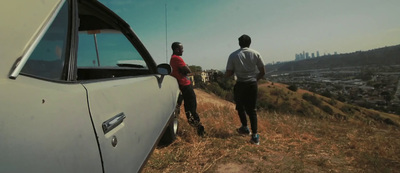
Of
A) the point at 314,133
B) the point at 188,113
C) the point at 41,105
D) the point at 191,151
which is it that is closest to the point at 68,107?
the point at 41,105

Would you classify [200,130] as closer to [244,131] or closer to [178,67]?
[244,131]

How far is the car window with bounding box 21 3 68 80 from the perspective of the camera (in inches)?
37.2

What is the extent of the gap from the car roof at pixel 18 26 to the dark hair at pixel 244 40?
314 centimetres

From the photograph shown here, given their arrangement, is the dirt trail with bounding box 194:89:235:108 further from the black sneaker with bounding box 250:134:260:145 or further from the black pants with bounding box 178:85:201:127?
the black sneaker with bounding box 250:134:260:145

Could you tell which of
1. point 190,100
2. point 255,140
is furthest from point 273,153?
point 190,100

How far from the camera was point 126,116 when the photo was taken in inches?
56.0

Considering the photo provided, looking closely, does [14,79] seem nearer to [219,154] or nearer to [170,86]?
[170,86]

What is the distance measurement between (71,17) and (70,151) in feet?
2.53

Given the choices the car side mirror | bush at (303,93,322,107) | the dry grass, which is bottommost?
bush at (303,93,322,107)

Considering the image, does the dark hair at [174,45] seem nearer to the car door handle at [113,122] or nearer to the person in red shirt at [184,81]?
the person in red shirt at [184,81]

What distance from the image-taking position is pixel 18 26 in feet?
2.85

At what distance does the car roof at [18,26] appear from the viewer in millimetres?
793

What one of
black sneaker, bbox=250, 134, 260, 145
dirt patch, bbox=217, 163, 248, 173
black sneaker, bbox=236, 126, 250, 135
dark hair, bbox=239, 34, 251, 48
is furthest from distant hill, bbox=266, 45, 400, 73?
dirt patch, bbox=217, 163, 248, 173

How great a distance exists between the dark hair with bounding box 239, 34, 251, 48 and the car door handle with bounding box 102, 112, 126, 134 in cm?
285
